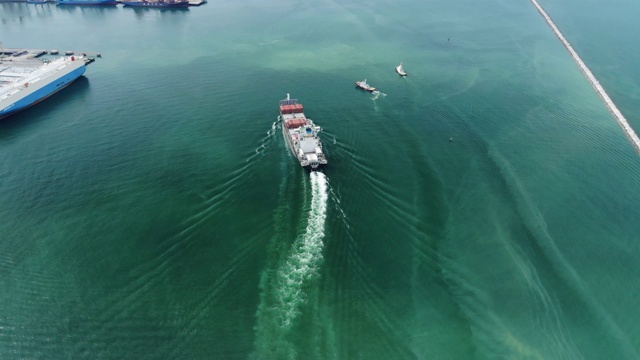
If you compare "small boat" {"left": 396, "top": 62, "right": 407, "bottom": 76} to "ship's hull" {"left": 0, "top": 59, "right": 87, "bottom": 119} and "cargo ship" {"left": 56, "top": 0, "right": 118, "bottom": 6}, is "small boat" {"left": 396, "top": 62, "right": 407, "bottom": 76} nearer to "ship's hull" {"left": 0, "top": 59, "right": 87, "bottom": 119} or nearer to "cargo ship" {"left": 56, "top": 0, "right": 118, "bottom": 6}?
"ship's hull" {"left": 0, "top": 59, "right": 87, "bottom": 119}

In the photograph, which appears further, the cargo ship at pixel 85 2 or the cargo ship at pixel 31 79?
the cargo ship at pixel 85 2

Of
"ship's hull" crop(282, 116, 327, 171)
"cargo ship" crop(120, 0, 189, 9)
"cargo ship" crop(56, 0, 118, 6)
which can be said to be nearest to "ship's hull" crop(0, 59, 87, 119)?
"ship's hull" crop(282, 116, 327, 171)

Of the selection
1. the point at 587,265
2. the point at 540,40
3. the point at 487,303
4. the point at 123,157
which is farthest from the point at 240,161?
the point at 540,40

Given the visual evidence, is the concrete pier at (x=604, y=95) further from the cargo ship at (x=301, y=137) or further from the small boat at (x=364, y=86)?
the cargo ship at (x=301, y=137)

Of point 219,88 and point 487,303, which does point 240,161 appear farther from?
point 487,303

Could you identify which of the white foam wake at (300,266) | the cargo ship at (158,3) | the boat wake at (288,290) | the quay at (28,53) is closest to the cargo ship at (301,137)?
the white foam wake at (300,266)

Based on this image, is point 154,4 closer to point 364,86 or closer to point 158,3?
point 158,3

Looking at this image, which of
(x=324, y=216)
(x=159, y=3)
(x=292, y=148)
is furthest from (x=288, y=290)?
(x=159, y=3)
